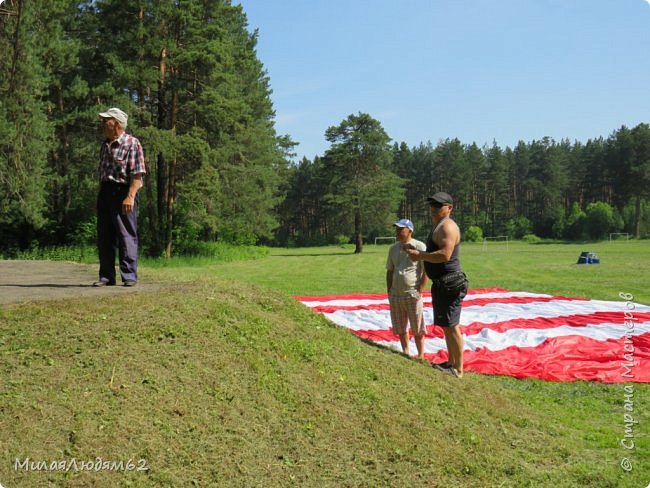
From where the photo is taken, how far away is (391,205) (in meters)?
47.0

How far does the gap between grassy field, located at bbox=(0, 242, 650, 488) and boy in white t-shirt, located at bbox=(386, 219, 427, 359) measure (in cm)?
100

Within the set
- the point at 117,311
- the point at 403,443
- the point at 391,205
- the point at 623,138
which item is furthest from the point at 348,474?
the point at 623,138

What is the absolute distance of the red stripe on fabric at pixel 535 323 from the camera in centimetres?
911

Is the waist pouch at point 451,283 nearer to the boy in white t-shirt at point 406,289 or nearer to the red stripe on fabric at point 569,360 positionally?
the boy in white t-shirt at point 406,289

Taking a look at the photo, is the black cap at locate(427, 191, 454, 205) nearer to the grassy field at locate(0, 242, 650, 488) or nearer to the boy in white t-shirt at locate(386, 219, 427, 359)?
the boy in white t-shirt at locate(386, 219, 427, 359)

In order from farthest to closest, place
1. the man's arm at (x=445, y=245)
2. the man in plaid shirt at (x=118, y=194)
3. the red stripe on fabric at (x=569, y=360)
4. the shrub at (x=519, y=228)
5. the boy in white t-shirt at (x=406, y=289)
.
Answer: the shrub at (x=519, y=228), the red stripe on fabric at (x=569, y=360), the boy in white t-shirt at (x=406, y=289), the man in plaid shirt at (x=118, y=194), the man's arm at (x=445, y=245)

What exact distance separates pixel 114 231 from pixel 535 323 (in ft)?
24.9

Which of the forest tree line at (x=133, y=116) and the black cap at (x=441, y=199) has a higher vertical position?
the forest tree line at (x=133, y=116)

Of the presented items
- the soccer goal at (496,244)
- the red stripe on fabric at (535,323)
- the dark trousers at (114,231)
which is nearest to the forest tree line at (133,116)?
the red stripe on fabric at (535,323)

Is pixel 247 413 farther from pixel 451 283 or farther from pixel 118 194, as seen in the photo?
pixel 118 194

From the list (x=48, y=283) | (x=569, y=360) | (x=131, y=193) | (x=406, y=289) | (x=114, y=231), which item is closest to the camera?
(x=131, y=193)

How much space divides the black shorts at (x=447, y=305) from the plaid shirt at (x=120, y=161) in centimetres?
350

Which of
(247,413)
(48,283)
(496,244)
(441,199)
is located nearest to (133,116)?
(48,283)

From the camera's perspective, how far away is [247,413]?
3.76 meters
